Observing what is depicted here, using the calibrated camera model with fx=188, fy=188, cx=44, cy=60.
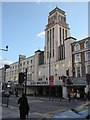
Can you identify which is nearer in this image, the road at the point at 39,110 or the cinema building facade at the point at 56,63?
the road at the point at 39,110

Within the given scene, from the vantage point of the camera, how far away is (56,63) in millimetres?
48688

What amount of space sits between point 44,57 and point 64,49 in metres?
8.87

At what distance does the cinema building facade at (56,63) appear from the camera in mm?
40500

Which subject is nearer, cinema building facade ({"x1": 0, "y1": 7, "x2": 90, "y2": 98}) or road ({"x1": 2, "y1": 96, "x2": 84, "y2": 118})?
road ({"x1": 2, "y1": 96, "x2": 84, "y2": 118})

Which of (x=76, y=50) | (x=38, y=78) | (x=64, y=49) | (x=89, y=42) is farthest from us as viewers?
(x=38, y=78)

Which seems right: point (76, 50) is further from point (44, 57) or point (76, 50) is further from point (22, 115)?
point (22, 115)

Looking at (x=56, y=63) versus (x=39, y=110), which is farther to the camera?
(x=56, y=63)

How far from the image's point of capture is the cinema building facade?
4050 cm

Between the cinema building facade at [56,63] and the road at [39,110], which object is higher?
the cinema building facade at [56,63]

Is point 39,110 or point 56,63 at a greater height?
point 56,63

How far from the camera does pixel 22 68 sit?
66.2 metres

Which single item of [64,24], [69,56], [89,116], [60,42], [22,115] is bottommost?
[22,115]

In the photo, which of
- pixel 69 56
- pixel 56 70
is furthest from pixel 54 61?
pixel 69 56

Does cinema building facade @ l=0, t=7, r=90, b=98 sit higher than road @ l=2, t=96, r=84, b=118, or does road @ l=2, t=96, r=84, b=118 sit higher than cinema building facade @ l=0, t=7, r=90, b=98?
cinema building facade @ l=0, t=7, r=90, b=98
